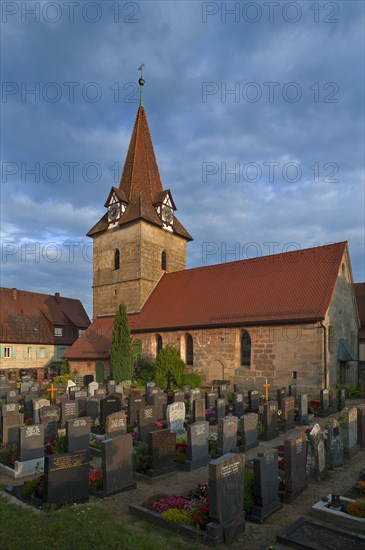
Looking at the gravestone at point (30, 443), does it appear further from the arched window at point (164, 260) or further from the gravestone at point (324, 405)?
the arched window at point (164, 260)

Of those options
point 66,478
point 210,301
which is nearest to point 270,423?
point 66,478

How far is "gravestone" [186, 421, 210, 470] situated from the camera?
33.2ft

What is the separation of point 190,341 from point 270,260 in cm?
693

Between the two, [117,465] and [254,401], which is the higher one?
[117,465]

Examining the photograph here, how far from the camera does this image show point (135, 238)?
99.3 feet

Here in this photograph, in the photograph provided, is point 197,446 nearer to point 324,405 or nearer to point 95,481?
point 95,481

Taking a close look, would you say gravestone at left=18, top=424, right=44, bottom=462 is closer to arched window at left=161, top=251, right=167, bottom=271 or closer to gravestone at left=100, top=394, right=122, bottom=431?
gravestone at left=100, top=394, right=122, bottom=431

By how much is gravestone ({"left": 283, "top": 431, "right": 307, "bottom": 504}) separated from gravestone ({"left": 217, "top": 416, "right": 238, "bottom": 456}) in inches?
105

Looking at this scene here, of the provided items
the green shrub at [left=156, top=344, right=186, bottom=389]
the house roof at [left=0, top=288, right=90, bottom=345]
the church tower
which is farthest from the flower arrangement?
the house roof at [left=0, top=288, right=90, bottom=345]

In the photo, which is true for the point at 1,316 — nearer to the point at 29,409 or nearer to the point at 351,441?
the point at 29,409

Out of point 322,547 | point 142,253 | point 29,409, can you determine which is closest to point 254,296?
point 142,253

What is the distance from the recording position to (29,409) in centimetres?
1723

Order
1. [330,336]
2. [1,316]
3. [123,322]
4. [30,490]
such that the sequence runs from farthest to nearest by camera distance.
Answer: [1,316]
[123,322]
[330,336]
[30,490]

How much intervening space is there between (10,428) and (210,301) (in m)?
15.5
